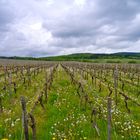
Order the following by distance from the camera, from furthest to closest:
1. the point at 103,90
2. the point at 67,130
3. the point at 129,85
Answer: the point at 129,85, the point at 103,90, the point at 67,130

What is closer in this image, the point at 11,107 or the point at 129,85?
the point at 11,107

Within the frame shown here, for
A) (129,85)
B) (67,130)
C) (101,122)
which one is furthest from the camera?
(129,85)

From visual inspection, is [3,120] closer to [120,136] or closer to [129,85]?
[120,136]

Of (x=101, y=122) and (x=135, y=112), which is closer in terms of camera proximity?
(x=101, y=122)

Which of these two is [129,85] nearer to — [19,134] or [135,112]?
[135,112]

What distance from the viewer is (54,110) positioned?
13117 mm

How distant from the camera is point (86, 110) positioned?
13.3 m

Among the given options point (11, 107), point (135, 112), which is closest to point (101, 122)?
point (135, 112)

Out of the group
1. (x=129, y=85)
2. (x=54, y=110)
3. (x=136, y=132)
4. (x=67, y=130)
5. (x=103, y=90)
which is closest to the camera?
(x=136, y=132)

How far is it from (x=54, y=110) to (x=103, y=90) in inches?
305

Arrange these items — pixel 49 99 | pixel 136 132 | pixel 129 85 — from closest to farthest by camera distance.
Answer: pixel 136 132 → pixel 49 99 → pixel 129 85

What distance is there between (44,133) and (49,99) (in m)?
6.13

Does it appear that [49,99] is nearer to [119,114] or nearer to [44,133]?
[119,114]

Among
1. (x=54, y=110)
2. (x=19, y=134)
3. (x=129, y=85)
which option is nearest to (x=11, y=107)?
(x=54, y=110)
